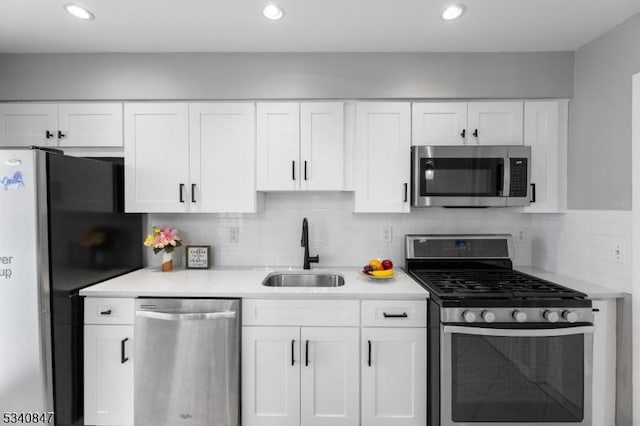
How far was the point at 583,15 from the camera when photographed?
1987 mm

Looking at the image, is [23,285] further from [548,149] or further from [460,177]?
[548,149]

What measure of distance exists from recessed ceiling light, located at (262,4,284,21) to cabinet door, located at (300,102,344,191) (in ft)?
2.00

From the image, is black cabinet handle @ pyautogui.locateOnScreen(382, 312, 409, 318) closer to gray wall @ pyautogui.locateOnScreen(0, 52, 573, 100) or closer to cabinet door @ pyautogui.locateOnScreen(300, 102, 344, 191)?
cabinet door @ pyautogui.locateOnScreen(300, 102, 344, 191)

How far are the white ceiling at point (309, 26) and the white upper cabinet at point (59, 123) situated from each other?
15.4 inches

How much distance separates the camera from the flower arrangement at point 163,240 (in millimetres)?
2518

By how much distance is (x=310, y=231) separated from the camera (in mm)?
2793

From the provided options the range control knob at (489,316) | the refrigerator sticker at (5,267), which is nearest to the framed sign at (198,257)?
the refrigerator sticker at (5,267)

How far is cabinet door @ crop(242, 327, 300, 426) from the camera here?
6.75 ft

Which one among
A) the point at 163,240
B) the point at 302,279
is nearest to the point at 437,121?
the point at 302,279

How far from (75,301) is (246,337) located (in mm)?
1043

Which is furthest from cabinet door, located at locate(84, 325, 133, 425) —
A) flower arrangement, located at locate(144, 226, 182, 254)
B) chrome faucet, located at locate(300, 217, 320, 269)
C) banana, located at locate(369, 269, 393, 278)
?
banana, located at locate(369, 269, 393, 278)

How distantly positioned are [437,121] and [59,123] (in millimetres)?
2681

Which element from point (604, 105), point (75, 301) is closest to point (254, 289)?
point (75, 301)

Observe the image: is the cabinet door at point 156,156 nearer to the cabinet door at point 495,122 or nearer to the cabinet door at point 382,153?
the cabinet door at point 382,153
